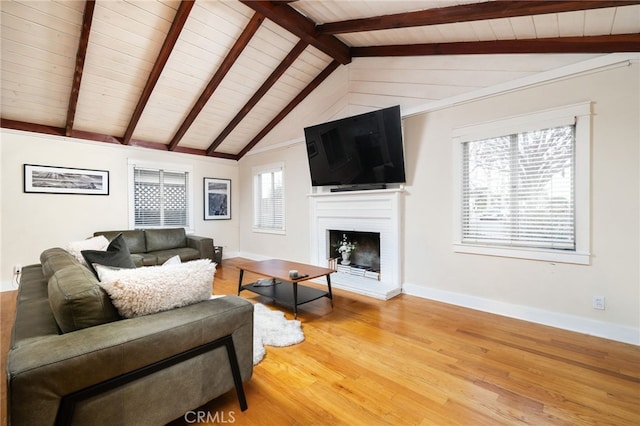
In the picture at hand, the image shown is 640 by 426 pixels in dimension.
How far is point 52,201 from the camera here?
4.70m

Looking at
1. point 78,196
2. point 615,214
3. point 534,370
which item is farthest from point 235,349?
point 78,196

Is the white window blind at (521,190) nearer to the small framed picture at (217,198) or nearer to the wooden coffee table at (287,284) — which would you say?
the wooden coffee table at (287,284)

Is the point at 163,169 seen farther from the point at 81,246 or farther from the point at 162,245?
the point at 81,246

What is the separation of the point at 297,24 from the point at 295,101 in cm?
182

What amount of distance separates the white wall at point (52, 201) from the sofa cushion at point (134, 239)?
1.18 ft

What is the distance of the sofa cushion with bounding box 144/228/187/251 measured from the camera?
537cm

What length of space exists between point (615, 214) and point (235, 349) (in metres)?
3.40

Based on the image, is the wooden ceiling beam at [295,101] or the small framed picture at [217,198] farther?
the small framed picture at [217,198]

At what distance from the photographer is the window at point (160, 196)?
18.5 feet

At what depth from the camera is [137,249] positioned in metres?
5.18

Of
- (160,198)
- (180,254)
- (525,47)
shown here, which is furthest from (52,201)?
(525,47)

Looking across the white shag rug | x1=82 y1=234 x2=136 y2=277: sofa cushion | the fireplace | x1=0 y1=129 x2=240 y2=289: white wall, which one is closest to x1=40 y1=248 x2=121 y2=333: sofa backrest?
x1=82 y1=234 x2=136 y2=277: sofa cushion

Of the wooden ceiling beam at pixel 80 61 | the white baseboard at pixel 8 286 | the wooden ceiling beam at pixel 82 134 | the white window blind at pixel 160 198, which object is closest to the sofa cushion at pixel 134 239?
the white window blind at pixel 160 198

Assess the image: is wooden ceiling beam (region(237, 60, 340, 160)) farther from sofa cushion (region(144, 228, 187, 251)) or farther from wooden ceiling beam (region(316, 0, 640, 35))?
sofa cushion (region(144, 228, 187, 251))
